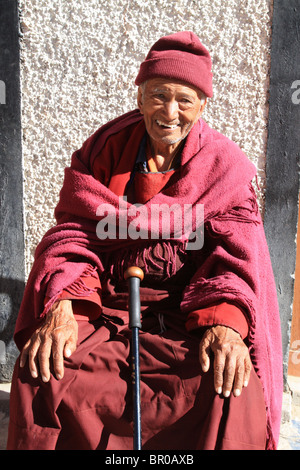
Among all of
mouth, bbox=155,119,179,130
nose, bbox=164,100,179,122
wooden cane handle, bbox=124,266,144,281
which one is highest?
nose, bbox=164,100,179,122

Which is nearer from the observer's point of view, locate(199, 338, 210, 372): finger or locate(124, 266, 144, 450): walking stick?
locate(124, 266, 144, 450): walking stick

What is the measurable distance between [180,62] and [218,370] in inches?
48.1

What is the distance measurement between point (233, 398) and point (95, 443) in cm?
53

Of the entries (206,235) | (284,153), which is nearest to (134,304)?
(206,235)

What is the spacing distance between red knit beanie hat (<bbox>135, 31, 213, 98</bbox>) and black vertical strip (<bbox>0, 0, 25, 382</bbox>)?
3.29ft

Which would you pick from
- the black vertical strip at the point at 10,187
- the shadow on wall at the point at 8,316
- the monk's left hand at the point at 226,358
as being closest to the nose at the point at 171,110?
the monk's left hand at the point at 226,358

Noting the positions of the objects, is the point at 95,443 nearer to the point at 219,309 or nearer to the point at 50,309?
the point at 50,309

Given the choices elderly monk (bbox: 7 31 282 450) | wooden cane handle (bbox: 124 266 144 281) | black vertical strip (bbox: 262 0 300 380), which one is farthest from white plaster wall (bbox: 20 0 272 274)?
wooden cane handle (bbox: 124 266 144 281)

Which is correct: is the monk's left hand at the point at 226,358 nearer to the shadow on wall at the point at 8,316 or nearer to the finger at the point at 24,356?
the finger at the point at 24,356

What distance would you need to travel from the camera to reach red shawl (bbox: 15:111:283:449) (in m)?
1.96

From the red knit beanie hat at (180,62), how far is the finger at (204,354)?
1.04 meters

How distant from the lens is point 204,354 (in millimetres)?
1783

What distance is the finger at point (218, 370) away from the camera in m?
1.71

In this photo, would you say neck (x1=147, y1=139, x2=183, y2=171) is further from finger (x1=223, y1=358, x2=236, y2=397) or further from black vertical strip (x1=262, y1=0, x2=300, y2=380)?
finger (x1=223, y1=358, x2=236, y2=397)
